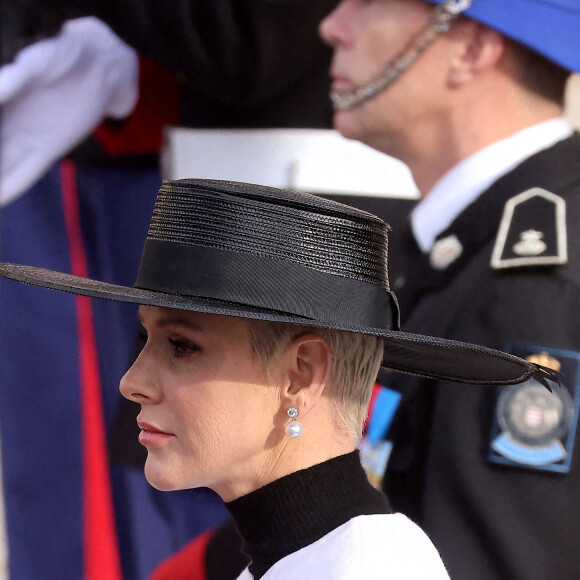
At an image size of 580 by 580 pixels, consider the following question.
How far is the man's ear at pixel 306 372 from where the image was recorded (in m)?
1.28

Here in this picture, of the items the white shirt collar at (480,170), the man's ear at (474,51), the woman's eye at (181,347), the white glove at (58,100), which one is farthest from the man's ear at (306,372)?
the white glove at (58,100)

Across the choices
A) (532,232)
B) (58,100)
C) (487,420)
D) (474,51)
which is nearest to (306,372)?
(487,420)

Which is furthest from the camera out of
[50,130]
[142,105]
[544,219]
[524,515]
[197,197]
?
[142,105]

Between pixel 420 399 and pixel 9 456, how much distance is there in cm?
105

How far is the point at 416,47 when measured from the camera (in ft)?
6.14

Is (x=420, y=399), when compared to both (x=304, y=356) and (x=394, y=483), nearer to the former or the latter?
(x=394, y=483)

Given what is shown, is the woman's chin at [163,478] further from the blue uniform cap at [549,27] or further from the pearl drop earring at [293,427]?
the blue uniform cap at [549,27]

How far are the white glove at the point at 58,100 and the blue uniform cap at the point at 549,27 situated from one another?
98 cm

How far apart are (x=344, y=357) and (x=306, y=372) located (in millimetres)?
57

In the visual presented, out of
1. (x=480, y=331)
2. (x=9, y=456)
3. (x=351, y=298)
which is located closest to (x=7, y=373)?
(x=9, y=456)

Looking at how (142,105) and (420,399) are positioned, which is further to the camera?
(142,105)

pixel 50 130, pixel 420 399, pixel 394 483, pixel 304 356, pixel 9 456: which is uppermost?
pixel 50 130

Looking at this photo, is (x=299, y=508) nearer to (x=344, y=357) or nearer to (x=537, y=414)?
(x=344, y=357)

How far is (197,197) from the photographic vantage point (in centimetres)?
126
